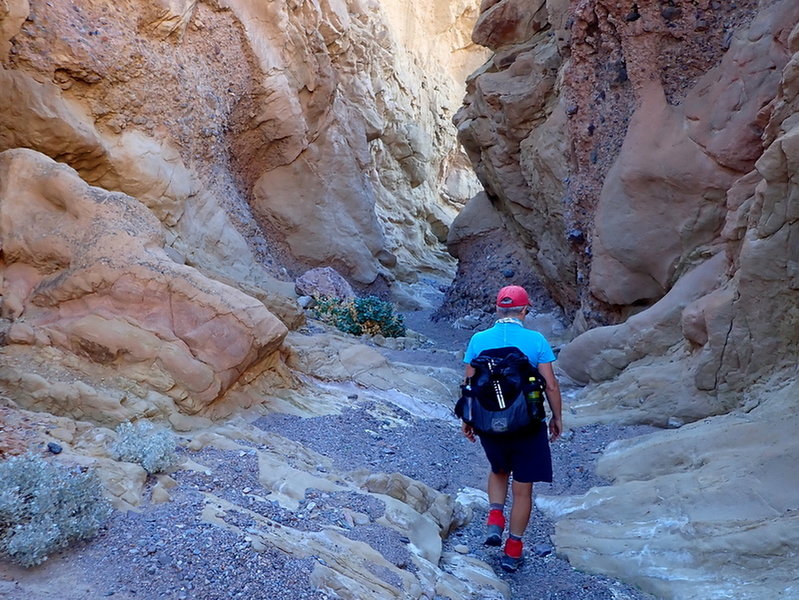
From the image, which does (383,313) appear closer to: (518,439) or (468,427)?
(468,427)

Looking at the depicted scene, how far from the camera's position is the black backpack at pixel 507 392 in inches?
151

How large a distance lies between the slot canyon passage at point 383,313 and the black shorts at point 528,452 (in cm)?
58

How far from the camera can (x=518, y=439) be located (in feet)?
13.1

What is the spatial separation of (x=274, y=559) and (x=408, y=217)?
24.6m

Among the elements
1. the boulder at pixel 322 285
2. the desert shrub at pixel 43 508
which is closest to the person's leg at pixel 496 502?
the desert shrub at pixel 43 508

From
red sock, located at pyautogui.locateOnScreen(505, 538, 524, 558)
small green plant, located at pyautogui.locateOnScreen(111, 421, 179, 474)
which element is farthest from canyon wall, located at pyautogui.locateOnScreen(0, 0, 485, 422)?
red sock, located at pyautogui.locateOnScreen(505, 538, 524, 558)

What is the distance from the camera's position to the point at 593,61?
1046 cm

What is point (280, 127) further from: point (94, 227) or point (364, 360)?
point (94, 227)

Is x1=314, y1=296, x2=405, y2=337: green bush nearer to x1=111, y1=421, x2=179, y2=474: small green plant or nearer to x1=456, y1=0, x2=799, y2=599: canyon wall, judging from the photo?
x1=456, y1=0, x2=799, y2=599: canyon wall

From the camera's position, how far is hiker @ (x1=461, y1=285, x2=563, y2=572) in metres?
3.97

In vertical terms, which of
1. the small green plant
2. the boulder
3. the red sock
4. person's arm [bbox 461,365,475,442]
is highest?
the boulder

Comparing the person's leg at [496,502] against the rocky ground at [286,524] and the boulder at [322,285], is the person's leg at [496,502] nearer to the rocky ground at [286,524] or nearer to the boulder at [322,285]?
the rocky ground at [286,524]

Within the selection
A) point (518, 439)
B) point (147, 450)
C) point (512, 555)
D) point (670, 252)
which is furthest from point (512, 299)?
point (670, 252)

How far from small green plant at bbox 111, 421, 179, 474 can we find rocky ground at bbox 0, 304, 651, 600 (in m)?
0.14
